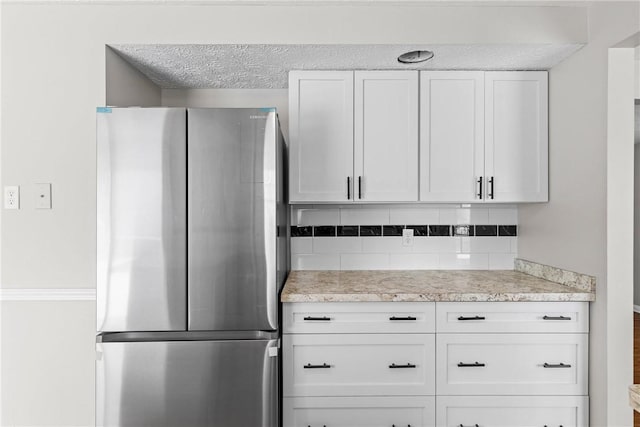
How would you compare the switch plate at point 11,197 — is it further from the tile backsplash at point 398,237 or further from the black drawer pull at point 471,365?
A: the black drawer pull at point 471,365

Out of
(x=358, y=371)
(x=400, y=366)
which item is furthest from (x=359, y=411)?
(x=400, y=366)

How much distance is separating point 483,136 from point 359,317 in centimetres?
127

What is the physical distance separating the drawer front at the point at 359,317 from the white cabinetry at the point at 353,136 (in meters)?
0.65

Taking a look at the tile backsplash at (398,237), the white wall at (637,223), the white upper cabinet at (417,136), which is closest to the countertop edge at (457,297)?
the white upper cabinet at (417,136)

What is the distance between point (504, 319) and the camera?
202 centimetres

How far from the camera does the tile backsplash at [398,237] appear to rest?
2764mm

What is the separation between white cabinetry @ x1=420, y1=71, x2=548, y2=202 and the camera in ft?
7.82

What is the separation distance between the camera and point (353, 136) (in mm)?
2379

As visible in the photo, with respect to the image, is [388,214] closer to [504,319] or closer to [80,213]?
[504,319]

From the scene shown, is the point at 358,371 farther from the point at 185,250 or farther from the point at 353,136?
the point at 353,136

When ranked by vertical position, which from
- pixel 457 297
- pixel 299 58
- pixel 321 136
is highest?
pixel 299 58

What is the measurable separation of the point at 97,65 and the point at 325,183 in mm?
1321

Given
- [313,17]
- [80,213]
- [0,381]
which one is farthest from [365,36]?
[0,381]

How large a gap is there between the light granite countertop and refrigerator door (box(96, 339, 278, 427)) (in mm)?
347
